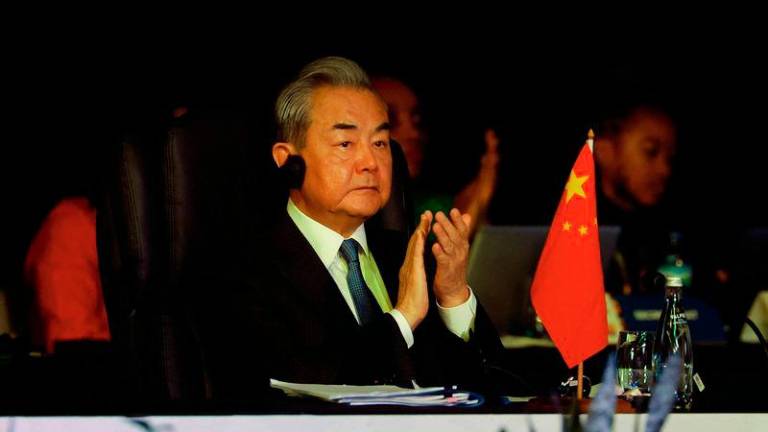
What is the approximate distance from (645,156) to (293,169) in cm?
403

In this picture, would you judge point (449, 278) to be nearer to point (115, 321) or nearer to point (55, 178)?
point (115, 321)

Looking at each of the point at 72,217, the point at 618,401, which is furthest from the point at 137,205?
the point at 72,217

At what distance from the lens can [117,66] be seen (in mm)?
→ 5527

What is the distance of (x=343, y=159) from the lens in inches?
93.5

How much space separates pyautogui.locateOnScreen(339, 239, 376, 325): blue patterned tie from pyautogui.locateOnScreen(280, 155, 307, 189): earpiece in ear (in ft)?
0.50

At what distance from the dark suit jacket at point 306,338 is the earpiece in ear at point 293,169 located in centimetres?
8

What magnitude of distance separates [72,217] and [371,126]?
1981 millimetres

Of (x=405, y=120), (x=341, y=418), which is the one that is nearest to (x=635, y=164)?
(x=405, y=120)

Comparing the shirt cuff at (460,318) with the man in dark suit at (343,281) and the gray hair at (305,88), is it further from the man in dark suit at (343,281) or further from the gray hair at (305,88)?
the gray hair at (305,88)

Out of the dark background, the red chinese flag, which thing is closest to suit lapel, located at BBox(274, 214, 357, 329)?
the red chinese flag

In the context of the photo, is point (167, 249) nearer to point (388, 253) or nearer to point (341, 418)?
point (388, 253)

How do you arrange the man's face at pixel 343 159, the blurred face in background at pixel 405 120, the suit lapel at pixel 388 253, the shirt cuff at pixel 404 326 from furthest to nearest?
the blurred face in background at pixel 405 120, the suit lapel at pixel 388 253, the man's face at pixel 343 159, the shirt cuff at pixel 404 326

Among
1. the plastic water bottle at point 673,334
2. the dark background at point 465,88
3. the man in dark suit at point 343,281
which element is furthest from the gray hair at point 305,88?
the dark background at point 465,88

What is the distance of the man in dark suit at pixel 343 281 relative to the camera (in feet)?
7.32
